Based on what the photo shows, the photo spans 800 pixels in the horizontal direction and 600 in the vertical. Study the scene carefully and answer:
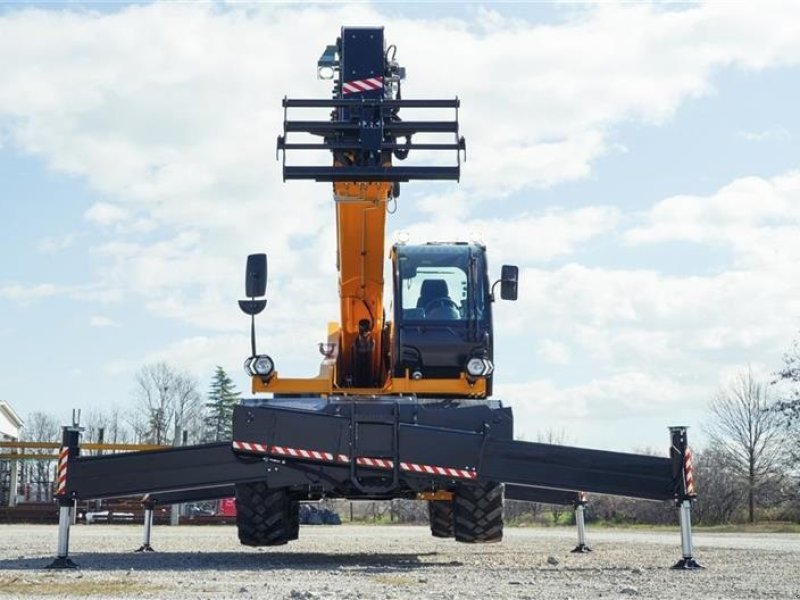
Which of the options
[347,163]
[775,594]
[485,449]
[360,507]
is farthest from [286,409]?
[360,507]

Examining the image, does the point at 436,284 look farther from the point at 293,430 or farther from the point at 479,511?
the point at 293,430

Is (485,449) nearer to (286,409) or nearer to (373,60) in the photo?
(286,409)

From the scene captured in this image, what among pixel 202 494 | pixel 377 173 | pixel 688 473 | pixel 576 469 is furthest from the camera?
pixel 202 494

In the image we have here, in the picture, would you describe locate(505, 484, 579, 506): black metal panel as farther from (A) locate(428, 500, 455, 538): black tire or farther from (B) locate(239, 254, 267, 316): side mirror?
(B) locate(239, 254, 267, 316): side mirror

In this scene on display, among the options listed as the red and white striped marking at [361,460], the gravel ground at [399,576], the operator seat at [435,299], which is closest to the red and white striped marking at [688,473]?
the gravel ground at [399,576]

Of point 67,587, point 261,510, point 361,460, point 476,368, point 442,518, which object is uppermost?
point 476,368

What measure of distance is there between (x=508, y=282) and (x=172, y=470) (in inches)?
180

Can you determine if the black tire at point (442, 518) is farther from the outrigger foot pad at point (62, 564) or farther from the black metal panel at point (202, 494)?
the outrigger foot pad at point (62, 564)

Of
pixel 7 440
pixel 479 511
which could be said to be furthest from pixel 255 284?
pixel 7 440

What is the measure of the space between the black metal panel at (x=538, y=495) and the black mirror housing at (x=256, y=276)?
4230 mm

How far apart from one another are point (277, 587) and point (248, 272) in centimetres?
466

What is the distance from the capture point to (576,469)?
11.4m

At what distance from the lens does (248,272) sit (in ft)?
42.4

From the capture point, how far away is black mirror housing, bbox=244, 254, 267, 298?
1286 cm
